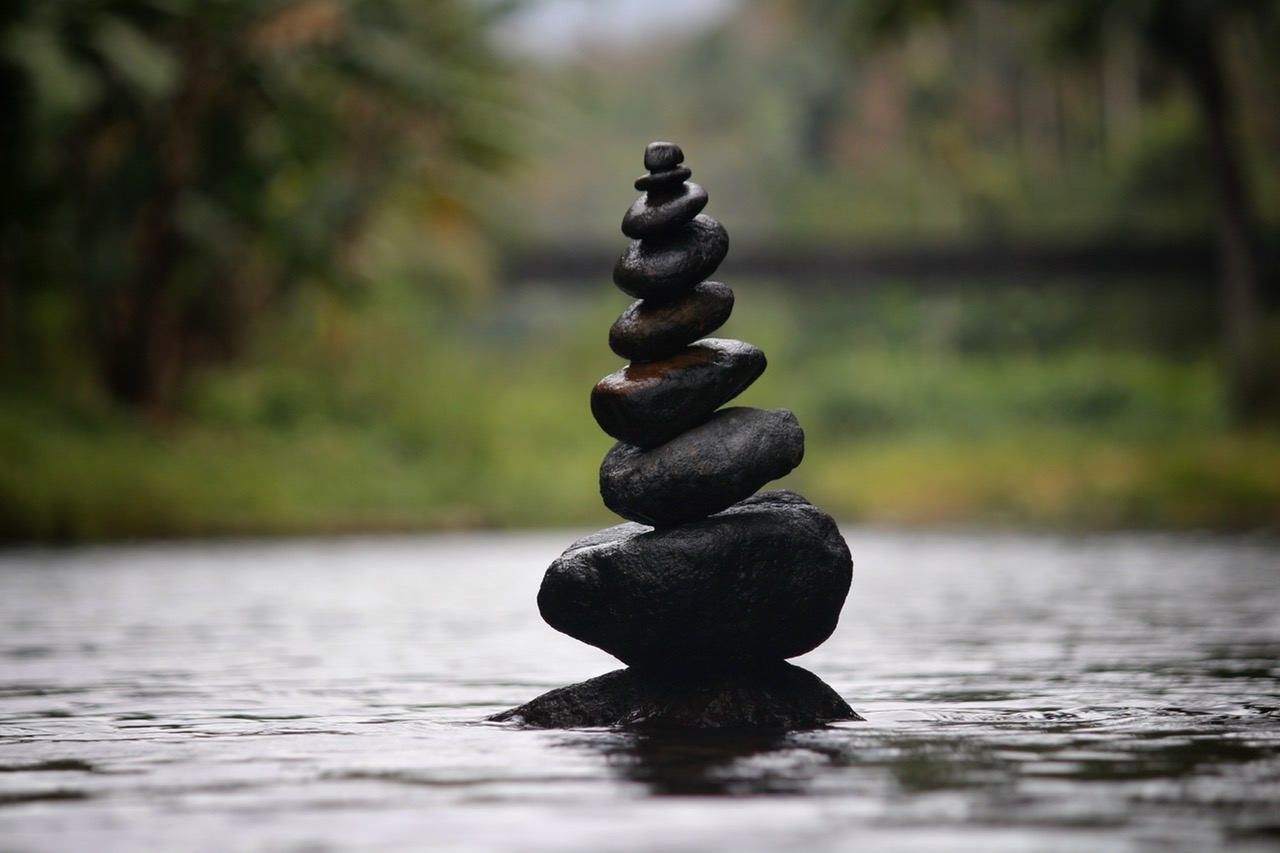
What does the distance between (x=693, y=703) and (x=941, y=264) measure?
133 feet

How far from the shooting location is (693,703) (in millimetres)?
9883

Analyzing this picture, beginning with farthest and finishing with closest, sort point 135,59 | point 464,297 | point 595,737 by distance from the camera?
point 464,297
point 135,59
point 595,737

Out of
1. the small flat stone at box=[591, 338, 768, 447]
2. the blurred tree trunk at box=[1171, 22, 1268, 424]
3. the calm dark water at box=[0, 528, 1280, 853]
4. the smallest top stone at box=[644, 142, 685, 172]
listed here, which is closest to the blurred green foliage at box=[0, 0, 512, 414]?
the calm dark water at box=[0, 528, 1280, 853]

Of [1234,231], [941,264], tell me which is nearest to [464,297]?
[941,264]

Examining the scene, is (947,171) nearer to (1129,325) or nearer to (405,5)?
(1129,325)

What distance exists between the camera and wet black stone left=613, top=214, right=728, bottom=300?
10.5m

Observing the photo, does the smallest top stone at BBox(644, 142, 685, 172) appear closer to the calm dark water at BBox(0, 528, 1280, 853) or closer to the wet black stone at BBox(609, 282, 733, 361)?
the wet black stone at BBox(609, 282, 733, 361)

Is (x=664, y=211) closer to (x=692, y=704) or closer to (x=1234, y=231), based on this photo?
(x=692, y=704)

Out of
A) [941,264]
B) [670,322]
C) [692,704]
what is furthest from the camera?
[941,264]

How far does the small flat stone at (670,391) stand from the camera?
404 inches

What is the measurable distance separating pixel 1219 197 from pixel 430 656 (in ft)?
98.4

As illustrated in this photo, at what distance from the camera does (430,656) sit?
14781 millimetres

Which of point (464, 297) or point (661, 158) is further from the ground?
point (464, 297)

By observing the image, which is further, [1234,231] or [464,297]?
[464,297]
